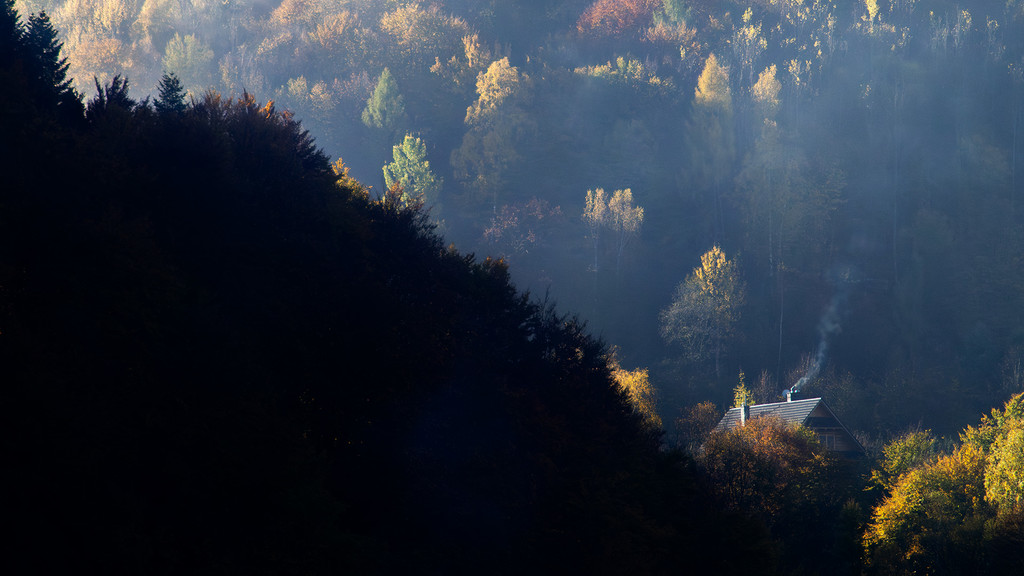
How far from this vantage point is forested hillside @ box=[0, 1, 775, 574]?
12.1 metres

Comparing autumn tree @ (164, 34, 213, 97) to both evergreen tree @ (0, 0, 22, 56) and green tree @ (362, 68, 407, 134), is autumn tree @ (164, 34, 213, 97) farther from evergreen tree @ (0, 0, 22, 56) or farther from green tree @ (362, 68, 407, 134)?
evergreen tree @ (0, 0, 22, 56)

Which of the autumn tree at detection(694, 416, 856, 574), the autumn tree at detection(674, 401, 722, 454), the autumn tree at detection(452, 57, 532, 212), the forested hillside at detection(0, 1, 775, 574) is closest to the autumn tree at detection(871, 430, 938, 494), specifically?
the autumn tree at detection(694, 416, 856, 574)

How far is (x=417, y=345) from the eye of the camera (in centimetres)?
1909

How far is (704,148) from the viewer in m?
80.1

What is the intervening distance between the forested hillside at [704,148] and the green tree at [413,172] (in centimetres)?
28

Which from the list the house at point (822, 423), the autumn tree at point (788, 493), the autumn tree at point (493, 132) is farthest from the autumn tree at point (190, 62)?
the autumn tree at point (788, 493)

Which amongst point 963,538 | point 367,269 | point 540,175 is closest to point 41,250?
point 367,269

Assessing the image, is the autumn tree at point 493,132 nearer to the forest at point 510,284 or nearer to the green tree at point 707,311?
the forest at point 510,284

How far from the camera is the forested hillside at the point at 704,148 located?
69312mm

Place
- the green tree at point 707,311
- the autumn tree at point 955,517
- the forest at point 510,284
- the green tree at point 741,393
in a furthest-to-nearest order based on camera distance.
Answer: the green tree at point 707,311, the green tree at point 741,393, the autumn tree at point 955,517, the forest at point 510,284

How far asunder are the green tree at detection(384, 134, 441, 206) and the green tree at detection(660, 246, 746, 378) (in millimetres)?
22279

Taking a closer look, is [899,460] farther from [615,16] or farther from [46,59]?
[615,16]

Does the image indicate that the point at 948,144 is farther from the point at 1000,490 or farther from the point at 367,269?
the point at 367,269

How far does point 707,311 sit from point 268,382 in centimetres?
5498
